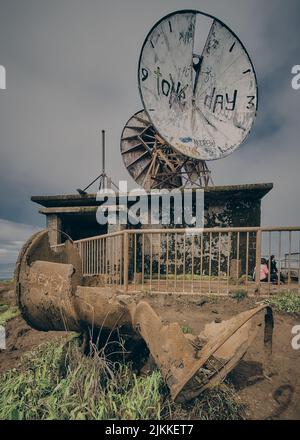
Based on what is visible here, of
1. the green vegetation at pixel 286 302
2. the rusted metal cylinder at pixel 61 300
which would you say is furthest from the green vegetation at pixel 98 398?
the green vegetation at pixel 286 302

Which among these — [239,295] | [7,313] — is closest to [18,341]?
[7,313]

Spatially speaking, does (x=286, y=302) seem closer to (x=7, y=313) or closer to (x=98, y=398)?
(x=98, y=398)

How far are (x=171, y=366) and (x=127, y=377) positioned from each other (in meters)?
0.89

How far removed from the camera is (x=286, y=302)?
4.21 m

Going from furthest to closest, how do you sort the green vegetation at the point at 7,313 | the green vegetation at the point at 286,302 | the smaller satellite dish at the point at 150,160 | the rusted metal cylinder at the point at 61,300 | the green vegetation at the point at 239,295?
the smaller satellite dish at the point at 150,160, the green vegetation at the point at 7,313, the green vegetation at the point at 239,295, the green vegetation at the point at 286,302, the rusted metal cylinder at the point at 61,300

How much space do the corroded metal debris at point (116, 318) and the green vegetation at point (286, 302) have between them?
213 centimetres

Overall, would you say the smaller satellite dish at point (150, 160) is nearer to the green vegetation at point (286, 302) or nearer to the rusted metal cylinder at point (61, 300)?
the green vegetation at point (286, 302)

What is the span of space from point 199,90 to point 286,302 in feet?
20.0

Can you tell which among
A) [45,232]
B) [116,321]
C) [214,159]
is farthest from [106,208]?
[116,321]

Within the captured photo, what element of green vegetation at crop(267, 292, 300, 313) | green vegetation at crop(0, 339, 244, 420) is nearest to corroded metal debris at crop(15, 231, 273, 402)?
green vegetation at crop(0, 339, 244, 420)

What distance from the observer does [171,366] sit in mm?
1837

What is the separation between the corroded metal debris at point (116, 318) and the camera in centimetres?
193

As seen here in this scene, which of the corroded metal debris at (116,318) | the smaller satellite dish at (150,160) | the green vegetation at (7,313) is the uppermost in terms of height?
the smaller satellite dish at (150,160)
